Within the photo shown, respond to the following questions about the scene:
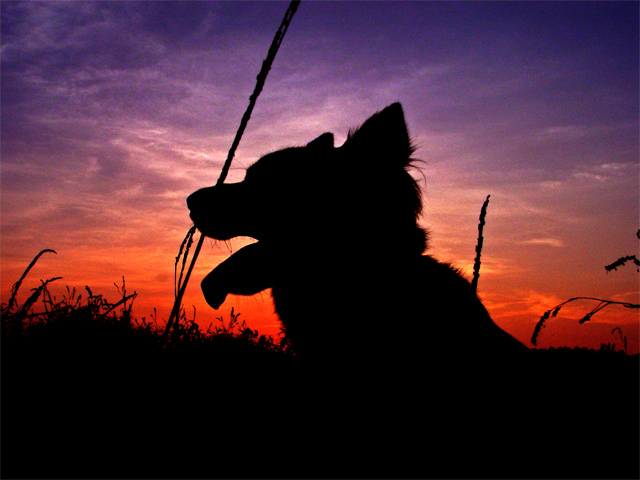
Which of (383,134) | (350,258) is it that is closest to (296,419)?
(350,258)

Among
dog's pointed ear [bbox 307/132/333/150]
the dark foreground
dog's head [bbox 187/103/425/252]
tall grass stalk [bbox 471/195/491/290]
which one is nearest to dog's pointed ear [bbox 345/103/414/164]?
dog's head [bbox 187/103/425/252]

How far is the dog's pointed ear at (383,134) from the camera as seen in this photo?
9.68 ft

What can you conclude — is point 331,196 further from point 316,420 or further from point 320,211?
point 316,420

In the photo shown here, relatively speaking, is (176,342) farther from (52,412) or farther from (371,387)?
(371,387)

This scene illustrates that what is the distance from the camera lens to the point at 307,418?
2.19 metres

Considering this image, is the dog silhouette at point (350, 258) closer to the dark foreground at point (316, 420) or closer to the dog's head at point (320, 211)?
the dog's head at point (320, 211)

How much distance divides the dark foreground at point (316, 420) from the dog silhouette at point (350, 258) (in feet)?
0.62

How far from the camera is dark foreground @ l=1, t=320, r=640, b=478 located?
1774 millimetres

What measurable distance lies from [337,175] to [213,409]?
176 cm

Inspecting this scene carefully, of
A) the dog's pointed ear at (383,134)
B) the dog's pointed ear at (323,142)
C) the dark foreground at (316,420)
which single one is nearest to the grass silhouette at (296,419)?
the dark foreground at (316,420)

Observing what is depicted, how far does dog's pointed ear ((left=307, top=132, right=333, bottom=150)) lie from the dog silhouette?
2 centimetres

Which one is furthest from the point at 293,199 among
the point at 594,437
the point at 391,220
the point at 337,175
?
the point at 594,437

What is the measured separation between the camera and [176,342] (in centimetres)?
369

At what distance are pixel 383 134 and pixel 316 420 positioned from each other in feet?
6.60
